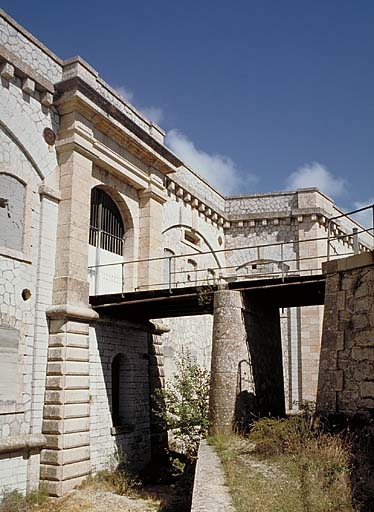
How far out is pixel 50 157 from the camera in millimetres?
12789

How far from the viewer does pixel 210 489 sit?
655 cm

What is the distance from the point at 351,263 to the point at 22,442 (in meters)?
7.02

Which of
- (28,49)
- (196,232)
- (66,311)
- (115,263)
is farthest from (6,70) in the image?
(196,232)

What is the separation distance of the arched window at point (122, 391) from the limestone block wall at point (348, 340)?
591 cm

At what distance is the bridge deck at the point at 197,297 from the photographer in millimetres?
11359

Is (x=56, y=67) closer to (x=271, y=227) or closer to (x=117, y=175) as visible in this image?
(x=117, y=175)

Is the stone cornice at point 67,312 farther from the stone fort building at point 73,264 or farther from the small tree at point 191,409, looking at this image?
the small tree at point 191,409

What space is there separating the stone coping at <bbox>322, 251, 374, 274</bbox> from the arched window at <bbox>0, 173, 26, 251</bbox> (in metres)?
6.19

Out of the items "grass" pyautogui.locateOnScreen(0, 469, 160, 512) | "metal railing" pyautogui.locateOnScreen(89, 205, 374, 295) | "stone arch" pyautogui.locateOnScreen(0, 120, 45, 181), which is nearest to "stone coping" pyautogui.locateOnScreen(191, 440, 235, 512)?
"grass" pyautogui.locateOnScreen(0, 469, 160, 512)

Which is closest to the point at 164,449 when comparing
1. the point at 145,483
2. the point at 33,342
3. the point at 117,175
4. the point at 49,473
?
the point at 145,483

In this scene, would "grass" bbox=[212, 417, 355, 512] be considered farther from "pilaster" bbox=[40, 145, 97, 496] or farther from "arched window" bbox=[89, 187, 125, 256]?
"arched window" bbox=[89, 187, 125, 256]

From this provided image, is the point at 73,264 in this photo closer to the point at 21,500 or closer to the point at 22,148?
the point at 22,148

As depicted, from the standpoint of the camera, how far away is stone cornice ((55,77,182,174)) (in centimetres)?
1282

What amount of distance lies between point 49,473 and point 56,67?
29.2 feet
